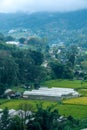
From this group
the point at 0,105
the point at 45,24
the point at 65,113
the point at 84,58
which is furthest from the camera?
Result: the point at 45,24

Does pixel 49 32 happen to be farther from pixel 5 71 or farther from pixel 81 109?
pixel 81 109

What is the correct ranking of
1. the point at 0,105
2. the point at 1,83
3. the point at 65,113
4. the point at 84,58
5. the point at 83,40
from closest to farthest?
the point at 65,113 → the point at 0,105 → the point at 1,83 → the point at 84,58 → the point at 83,40

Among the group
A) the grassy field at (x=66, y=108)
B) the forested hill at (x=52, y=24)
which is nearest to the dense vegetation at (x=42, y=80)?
the grassy field at (x=66, y=108)

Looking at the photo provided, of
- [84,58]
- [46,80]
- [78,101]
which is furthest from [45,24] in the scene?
[78,101]

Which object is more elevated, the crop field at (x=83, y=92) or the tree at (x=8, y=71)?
the tree at (x=8, y=71)

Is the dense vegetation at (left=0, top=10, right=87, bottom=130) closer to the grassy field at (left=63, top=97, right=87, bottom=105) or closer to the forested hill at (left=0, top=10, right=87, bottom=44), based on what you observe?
the grassy field at (left=63, top=97, right=87, bottom=105)

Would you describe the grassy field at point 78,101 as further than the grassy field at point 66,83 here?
No

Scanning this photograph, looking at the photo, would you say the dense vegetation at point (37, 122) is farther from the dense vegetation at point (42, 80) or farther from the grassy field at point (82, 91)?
the grassy field at point (82, 91)

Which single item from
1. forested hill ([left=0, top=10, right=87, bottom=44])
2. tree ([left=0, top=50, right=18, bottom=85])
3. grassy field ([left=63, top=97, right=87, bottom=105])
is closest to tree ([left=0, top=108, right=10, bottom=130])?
grassy field ([left=63, top=97, right=87, bottom=105])

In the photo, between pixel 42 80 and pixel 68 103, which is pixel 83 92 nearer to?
pixel 68 103
